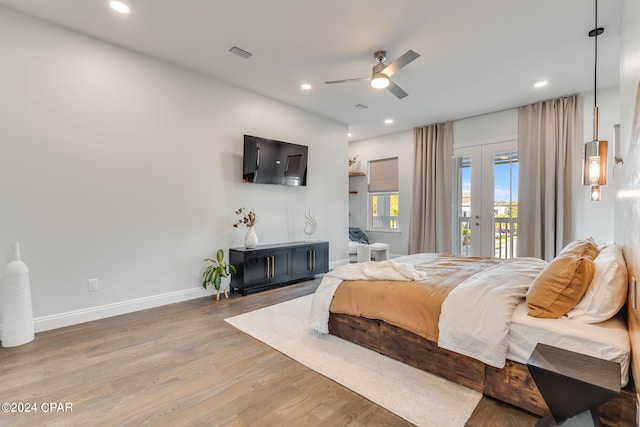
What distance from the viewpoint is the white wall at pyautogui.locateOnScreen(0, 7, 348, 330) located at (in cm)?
279

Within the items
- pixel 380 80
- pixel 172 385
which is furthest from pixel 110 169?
pixel 380 80

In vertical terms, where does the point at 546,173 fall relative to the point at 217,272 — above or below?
above

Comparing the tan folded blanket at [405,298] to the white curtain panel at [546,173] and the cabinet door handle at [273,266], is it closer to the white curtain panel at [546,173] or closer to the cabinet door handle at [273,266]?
the cabinet door handle at [273,266]

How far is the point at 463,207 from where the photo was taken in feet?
19.1

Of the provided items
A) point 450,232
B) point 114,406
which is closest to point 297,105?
point 450,232

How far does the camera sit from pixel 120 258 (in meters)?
3.33

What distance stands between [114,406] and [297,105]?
15.3ft

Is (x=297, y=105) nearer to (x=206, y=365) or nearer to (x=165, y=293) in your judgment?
(x=165, y=293)

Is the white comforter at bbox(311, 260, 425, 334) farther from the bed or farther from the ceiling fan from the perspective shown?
the ceiling fan

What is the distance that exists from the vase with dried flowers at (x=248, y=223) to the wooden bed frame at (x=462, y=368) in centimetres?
197

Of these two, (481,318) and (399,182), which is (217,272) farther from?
(399,182)

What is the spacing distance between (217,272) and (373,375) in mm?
2566

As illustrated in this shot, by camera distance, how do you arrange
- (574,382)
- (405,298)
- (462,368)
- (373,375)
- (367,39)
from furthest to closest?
(367,39) → (405,298) → (373,375) → (462,368) → (574,382)

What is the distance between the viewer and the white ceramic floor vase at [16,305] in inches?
99.0
